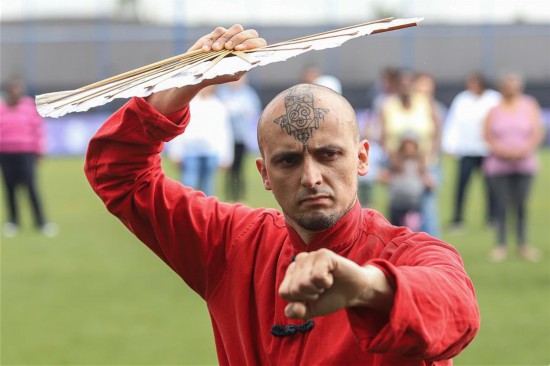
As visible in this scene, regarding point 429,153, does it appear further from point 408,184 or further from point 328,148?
point 328,148

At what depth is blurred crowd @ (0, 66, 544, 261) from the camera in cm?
1045

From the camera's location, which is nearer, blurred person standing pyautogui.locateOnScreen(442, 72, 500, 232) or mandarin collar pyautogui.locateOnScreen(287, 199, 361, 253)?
mandarin collar pyautogui.locateOnScreen(287, 199, 361, 253)

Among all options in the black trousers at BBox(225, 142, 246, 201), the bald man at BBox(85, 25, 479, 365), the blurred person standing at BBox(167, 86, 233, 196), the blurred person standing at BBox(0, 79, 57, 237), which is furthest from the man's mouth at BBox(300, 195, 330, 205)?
the black trousers at BBox(225, 142, 246, 201)

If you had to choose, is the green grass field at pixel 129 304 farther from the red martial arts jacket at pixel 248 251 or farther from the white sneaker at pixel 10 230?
the red martial arts jacket at pixel 248 251

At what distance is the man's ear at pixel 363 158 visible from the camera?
3243 mm

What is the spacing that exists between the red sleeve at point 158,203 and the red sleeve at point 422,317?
3.12ft

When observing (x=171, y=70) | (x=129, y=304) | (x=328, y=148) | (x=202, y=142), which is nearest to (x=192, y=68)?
(x=171, y=70)

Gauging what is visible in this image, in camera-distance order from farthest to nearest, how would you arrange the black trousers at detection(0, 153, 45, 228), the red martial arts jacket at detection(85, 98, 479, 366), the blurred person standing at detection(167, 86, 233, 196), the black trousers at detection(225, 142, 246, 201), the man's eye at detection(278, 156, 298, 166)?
the black trousers at detection(225, 142, 246, 201) < the black trousers at detection(0, 153, 45, 228) < the blurred person standing at detection(167, 86, 233, 196) < the man's eye at detection(278, 156, 298, 166) < the red martial arts jacket at detection(85, 98, 479, 366)

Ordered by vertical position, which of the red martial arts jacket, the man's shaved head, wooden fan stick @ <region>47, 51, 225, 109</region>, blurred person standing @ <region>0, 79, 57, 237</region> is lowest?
blurred person standing @ <region>0, 79, 57, 237</region>

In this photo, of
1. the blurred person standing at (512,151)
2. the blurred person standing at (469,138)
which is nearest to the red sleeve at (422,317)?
the blurred person standing at (512,151)

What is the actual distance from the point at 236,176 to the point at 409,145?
27.5ft

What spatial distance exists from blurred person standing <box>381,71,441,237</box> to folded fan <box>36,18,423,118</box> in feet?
24.8

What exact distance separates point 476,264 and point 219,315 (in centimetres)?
859

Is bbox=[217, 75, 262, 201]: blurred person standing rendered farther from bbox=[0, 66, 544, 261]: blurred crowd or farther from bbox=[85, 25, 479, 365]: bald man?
bbox=[85, 25, 479, 365]: bald man
